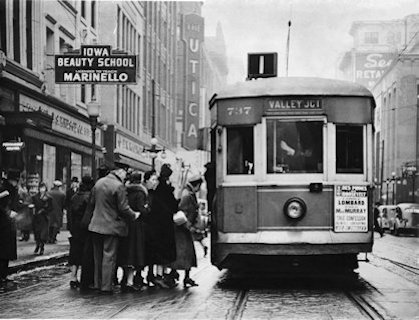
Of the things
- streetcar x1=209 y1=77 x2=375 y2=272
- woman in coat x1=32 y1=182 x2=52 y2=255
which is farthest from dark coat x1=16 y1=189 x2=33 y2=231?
streetcar x1=209 y1=77 x2=375 y2=272

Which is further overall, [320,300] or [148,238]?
[148,238]

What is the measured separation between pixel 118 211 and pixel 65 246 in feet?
32.6

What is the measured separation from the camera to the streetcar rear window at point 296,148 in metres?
11.4

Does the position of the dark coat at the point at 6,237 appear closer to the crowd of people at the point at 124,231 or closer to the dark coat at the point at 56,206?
the crowd of people at the point at 124,231

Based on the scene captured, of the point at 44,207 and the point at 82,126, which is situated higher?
the point at 82,126

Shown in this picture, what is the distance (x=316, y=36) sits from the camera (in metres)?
15.8

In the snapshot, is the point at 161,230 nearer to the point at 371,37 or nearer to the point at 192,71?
the point at 192,71

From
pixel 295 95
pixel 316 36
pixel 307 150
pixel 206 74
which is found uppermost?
pixel 206 74

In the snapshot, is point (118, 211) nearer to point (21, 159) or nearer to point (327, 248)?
point (327, 248)

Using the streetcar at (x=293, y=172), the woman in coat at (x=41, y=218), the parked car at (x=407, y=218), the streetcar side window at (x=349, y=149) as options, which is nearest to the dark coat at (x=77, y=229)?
the streetcar at (x=293, y=172)

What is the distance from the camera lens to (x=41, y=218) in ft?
61.7

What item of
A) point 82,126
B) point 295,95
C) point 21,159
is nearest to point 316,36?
point 295,95

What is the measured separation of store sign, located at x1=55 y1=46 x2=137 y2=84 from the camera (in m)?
21.0

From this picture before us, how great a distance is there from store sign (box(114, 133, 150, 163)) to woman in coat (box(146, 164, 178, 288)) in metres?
24.4
